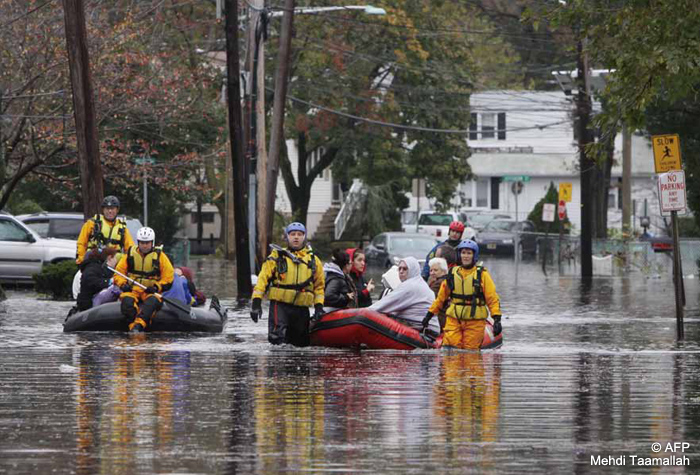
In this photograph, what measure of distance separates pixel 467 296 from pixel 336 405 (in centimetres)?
474

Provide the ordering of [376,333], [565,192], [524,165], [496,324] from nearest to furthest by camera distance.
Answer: [496,324], [376,333], [565,192], [524,165]

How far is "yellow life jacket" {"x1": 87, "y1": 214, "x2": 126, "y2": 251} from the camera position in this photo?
21.6 meters

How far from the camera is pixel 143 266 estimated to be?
2014cm

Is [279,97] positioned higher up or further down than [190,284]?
higher up

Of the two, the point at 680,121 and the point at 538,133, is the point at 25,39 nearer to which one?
the point at 680,121

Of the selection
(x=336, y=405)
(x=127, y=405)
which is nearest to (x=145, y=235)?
(x=127, y=405)

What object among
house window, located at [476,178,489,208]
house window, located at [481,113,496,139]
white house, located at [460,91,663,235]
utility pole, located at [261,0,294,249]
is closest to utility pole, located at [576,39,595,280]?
utility pole, located at [261,0,294,249]

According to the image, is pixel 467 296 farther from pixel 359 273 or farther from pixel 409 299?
pixel 359 273

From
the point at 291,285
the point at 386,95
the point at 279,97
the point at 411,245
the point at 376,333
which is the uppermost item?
the point at 386,95

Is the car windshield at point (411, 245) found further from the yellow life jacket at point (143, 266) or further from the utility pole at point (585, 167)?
the yellow life jacket at point (143, 266)

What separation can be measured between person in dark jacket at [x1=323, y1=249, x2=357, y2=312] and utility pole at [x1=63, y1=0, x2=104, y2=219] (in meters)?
6.88

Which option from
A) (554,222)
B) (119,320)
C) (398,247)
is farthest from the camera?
(554,222)

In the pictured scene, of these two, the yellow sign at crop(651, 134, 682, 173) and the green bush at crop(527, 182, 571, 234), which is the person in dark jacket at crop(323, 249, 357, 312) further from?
the green bush at crop(527, 182, 571, 234)

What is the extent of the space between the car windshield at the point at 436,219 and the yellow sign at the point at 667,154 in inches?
1646
